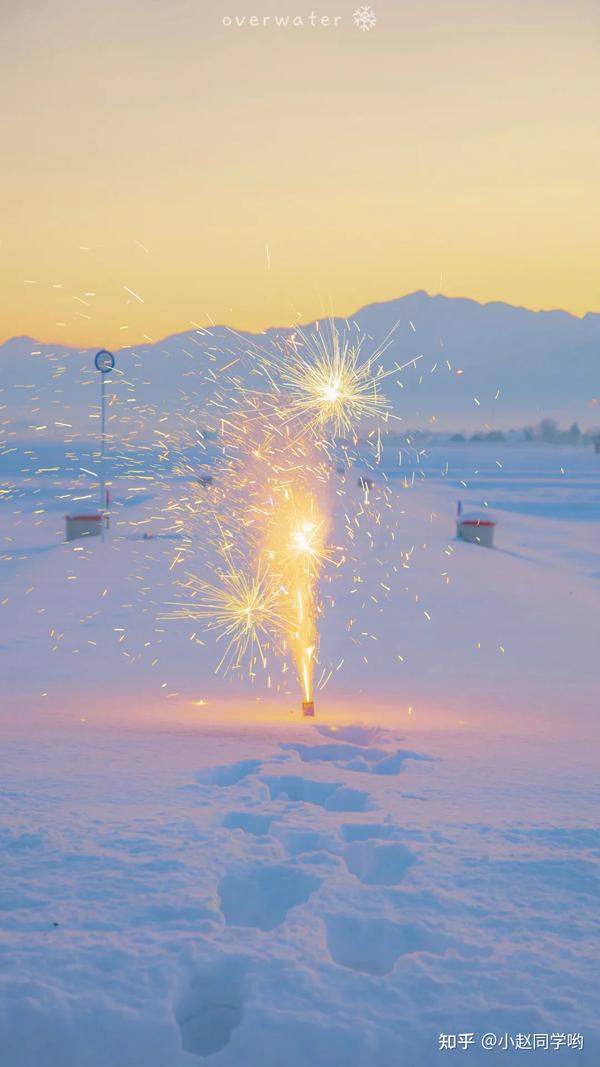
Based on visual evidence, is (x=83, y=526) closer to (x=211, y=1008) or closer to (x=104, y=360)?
(x=104, y=360)

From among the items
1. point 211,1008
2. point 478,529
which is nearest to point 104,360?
point 478,529

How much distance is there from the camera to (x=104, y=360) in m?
20.5

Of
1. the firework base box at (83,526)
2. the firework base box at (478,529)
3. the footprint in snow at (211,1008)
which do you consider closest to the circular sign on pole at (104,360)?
the firework base box at (83,526)

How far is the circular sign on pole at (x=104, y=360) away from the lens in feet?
66.0

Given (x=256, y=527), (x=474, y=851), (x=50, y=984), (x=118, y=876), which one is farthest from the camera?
(x=256, y=527)

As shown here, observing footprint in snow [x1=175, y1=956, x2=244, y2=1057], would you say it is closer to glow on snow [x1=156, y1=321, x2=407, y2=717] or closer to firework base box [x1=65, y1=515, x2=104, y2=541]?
glow on snow [x1=156, y1=321, x2=407, y2=717]

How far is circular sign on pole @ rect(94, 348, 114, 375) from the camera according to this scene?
2011 cm

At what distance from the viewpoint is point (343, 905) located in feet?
14.3

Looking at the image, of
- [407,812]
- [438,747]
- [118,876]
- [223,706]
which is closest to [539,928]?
[407,812]

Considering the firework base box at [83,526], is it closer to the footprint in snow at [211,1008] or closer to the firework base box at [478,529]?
the firework base box at [478,529]

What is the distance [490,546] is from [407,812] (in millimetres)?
16109

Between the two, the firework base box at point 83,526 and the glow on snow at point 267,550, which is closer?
the glow on snow at point 267,550

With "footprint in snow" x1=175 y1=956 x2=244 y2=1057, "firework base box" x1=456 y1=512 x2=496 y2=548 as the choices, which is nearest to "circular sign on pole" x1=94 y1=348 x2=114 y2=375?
"firework base box" x1=456 y1=512 x2=496 y2=548

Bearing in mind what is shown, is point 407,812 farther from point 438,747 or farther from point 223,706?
point 223,706
